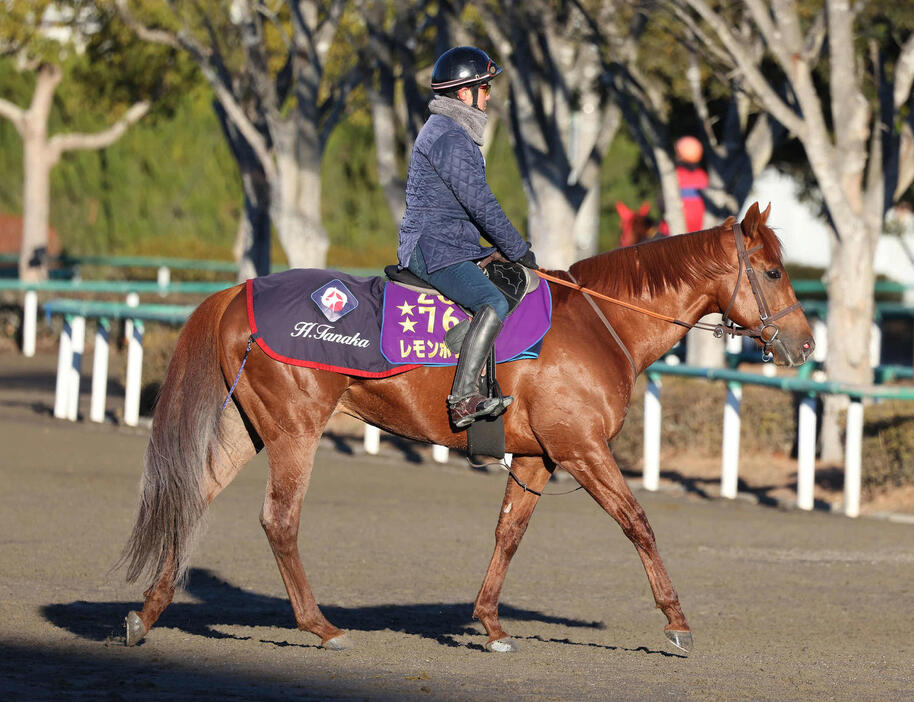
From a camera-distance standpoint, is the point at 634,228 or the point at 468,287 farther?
the point at 634,228

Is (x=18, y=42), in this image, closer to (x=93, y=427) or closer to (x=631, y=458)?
(x=93, y=427)

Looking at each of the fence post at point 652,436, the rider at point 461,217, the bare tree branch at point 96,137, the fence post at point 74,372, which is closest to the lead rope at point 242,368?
the rider at point 461,217

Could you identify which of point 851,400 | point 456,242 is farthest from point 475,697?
point 851,400

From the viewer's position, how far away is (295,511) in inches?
252

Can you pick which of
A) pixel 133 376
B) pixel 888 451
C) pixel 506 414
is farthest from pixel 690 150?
pixel 506 414

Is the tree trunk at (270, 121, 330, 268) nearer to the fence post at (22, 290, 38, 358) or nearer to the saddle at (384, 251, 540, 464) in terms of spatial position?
the fence post at (22, 290, 38, 358)

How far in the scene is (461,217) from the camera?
6504 mm

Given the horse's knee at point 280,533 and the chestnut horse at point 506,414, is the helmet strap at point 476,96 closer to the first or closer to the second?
the chestnut horse at point 506,414

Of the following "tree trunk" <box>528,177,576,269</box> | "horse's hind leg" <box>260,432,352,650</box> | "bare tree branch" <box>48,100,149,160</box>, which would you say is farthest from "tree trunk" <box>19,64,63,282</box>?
"horse's hind leg" <box>260,432,352,650</box>

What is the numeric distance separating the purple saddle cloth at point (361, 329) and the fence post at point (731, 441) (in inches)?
210

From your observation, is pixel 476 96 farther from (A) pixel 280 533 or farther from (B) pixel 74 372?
(B) pixel 74 372

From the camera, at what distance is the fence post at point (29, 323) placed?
2059 centimetres

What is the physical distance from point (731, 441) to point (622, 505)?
5.33 m

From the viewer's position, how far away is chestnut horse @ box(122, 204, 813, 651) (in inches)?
252
